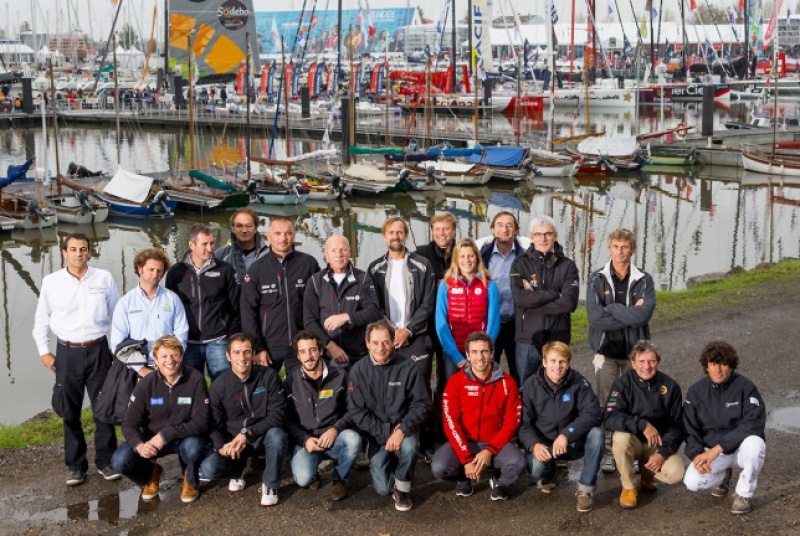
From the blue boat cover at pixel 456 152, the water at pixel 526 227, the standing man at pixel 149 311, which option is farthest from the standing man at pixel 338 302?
the blue boat cover at pixel 456 152

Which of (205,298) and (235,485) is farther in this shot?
(205,298)

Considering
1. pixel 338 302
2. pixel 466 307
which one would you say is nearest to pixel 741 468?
pixel 466 307

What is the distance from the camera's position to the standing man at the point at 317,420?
20.2ft

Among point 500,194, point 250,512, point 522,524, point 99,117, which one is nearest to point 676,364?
point 522,524

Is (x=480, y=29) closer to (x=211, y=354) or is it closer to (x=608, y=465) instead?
(x=211, y=354)

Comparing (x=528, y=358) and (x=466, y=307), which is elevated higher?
(x=466, y=307)

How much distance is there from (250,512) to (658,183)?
102ft

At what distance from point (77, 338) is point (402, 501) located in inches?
90.9

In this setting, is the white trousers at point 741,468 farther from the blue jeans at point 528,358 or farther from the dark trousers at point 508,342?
the dark trousers at point 508,342

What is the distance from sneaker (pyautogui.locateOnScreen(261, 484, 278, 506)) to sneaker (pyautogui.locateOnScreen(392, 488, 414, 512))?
28.1 inches

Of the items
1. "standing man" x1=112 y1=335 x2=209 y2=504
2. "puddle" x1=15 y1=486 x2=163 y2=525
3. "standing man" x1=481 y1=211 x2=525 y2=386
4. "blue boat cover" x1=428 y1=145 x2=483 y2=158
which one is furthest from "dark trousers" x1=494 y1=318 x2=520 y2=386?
"blue boat cover" x1=428 y1=145 x2=483 y2=158

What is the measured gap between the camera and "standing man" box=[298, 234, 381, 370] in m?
6.72

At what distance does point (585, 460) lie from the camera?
19.7ft

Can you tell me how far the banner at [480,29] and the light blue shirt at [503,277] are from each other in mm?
47640
